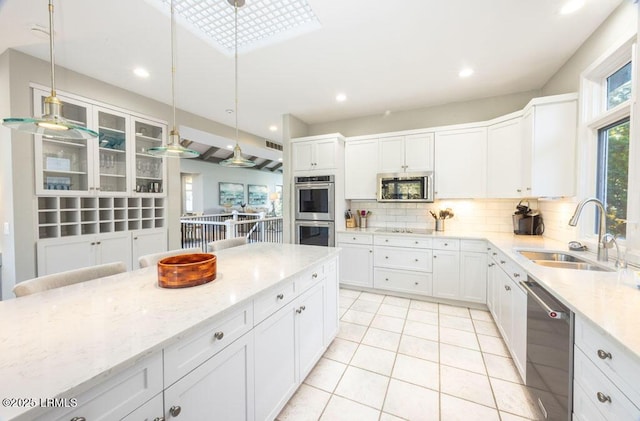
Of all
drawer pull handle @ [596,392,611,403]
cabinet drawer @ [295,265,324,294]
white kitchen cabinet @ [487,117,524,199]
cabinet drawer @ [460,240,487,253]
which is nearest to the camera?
drawer pull handle @ [596,392,611,403]

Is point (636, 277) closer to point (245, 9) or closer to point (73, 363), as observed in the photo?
point (73, 363)

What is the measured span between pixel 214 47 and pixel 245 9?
0.62 metres

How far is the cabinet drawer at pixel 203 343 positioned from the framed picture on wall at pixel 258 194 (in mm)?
11914

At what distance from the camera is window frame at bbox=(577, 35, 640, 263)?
1.66 m

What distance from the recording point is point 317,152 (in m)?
3.90

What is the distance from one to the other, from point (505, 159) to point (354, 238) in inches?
82.8

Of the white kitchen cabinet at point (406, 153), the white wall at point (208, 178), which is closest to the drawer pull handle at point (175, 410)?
the white kitchen cabinet at point (406, 153)

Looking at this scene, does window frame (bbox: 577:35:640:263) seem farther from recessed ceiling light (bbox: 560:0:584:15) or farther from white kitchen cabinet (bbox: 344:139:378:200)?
white kitchen cabinet (bbox: 344:139:378:200)

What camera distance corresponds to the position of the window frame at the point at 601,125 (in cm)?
166

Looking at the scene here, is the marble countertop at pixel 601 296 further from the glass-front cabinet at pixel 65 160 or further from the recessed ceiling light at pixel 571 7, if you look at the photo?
the glass-front cabinet at pixel 65 160

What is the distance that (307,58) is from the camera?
8.30 feet

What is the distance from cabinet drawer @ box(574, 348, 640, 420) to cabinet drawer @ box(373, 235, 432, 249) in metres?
→ 2.14

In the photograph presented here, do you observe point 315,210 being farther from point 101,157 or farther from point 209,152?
point 209,152

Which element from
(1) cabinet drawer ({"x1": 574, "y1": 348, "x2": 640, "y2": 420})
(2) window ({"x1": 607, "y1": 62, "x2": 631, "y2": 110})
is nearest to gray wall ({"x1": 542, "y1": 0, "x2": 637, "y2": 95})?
(2) window ({"x1": 607, "y1": 62, "x2": 631, "y2": 110})
